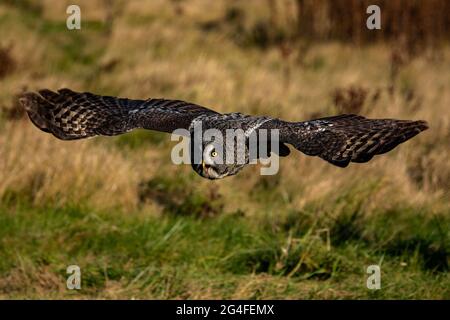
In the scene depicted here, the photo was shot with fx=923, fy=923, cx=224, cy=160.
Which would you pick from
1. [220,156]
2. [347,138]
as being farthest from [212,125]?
[347,138]

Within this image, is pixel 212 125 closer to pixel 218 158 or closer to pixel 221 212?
pixel 218 158

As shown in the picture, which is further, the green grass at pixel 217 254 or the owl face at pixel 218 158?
the green grass at pixel 217 254

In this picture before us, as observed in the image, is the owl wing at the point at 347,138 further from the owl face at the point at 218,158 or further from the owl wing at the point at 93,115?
the owl wing at the point at 93,115

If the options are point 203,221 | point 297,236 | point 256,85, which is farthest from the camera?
point 256,85

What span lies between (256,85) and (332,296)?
17.3 feet

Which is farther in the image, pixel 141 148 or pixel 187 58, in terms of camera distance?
pixel 187 58

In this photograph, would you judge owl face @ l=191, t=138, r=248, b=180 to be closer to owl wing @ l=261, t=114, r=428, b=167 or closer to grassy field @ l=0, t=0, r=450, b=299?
owl wing @ l=261, t=114, r=428, b=167

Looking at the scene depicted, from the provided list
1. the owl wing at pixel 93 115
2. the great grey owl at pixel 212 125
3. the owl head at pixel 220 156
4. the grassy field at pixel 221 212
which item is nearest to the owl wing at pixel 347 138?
the great grey owl at pixel 212 125

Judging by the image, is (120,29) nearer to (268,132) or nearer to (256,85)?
(256,85)

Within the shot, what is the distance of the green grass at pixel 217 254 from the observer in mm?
5363

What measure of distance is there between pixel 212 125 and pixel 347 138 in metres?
0.70
